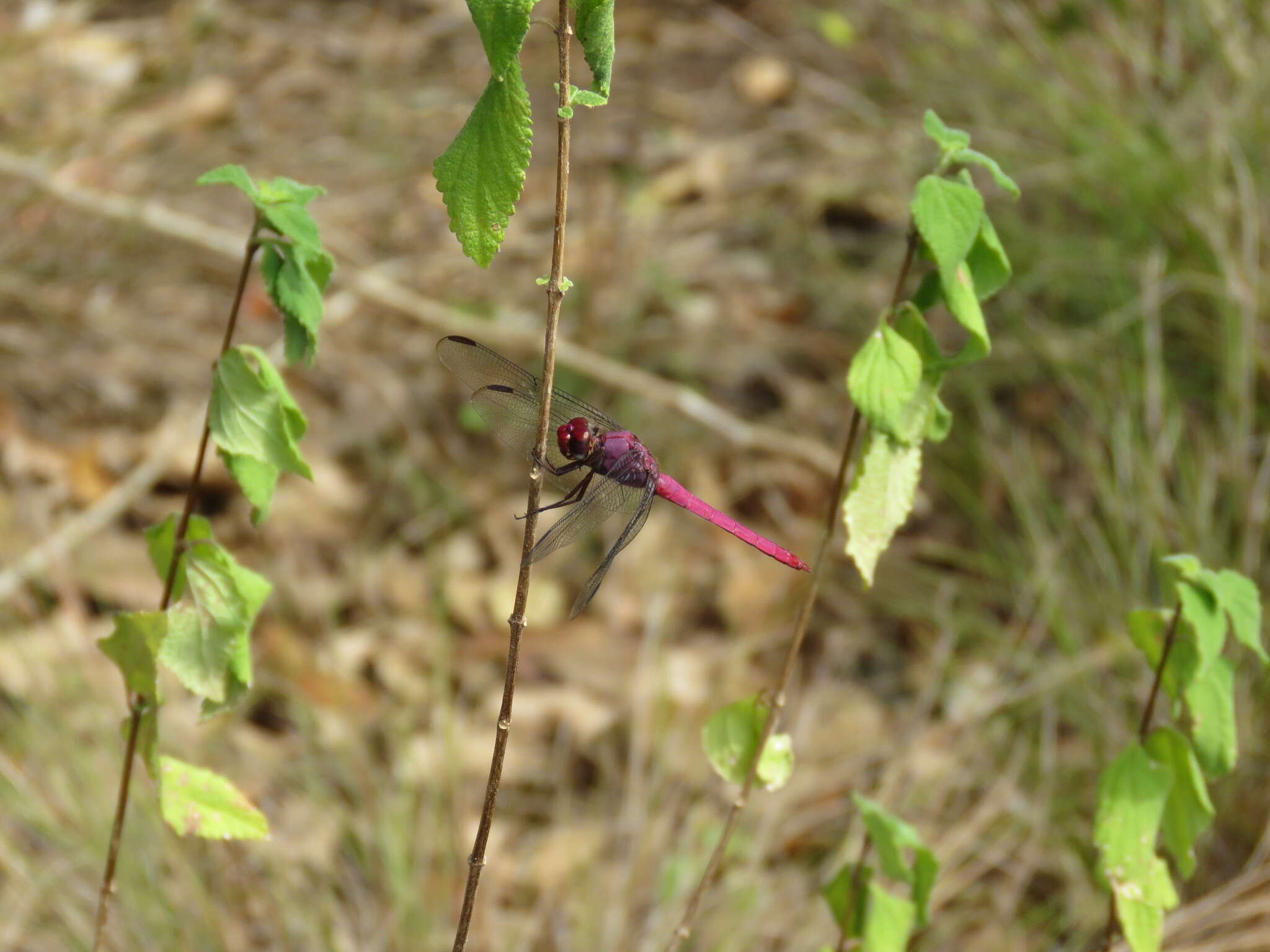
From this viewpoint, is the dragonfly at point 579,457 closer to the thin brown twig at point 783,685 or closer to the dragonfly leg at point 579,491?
the dragonfly leg at point 579,491

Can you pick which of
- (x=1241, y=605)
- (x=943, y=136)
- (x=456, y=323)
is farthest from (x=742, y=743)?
(x=456, y=323)

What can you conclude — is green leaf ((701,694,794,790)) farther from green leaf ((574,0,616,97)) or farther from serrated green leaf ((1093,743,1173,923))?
green leaf ((574,0,616,97))

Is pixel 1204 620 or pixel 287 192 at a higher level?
pixel 287 192

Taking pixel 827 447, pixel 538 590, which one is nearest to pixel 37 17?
pixel 538 590

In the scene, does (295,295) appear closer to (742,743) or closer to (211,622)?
(211,622)

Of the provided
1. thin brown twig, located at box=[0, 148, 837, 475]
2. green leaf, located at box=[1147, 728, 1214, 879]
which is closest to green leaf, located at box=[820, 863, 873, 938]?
green leaf, located at box=[1147, 728, 1214, 879]

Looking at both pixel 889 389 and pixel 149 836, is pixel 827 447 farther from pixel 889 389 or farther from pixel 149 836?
pixel 889 389
